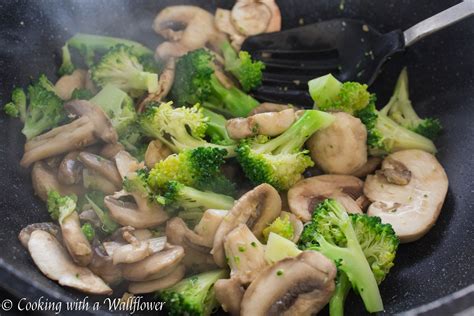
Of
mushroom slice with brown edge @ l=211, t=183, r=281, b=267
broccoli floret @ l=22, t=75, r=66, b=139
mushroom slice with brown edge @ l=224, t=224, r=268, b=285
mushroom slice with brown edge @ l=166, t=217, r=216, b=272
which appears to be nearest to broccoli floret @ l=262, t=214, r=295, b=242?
mushroom slice with brown edge @ l=211, t=183, r=281, b=267

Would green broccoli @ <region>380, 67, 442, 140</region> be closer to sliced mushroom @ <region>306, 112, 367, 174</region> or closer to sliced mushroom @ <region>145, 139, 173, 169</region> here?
sliced mushroom @ <region>306, 112, 367, 174</region>

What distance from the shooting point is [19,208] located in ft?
9.26

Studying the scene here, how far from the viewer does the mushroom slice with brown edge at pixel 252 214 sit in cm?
256

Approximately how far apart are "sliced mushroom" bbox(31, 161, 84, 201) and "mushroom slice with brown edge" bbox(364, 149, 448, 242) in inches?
56.5

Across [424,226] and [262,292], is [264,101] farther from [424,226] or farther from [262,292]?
[262,292]

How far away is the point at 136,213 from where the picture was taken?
109 inches

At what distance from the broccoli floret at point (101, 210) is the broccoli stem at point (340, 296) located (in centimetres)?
102

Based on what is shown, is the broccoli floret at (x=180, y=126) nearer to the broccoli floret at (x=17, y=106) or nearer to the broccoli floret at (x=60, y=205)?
the broccoli floret at (x=60, y=205)

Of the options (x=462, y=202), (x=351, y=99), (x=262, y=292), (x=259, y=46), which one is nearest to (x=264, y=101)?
(x=259, y=46)

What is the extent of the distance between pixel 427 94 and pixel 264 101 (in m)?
0.94

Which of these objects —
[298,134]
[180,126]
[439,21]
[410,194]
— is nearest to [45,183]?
[180,126]

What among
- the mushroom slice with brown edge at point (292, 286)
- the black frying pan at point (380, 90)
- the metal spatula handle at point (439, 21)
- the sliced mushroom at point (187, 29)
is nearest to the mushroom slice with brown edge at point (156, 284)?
the black frying pan at point (380, 90)

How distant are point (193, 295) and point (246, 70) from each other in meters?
1.41

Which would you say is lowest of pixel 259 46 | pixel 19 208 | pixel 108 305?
pixel 108 305
